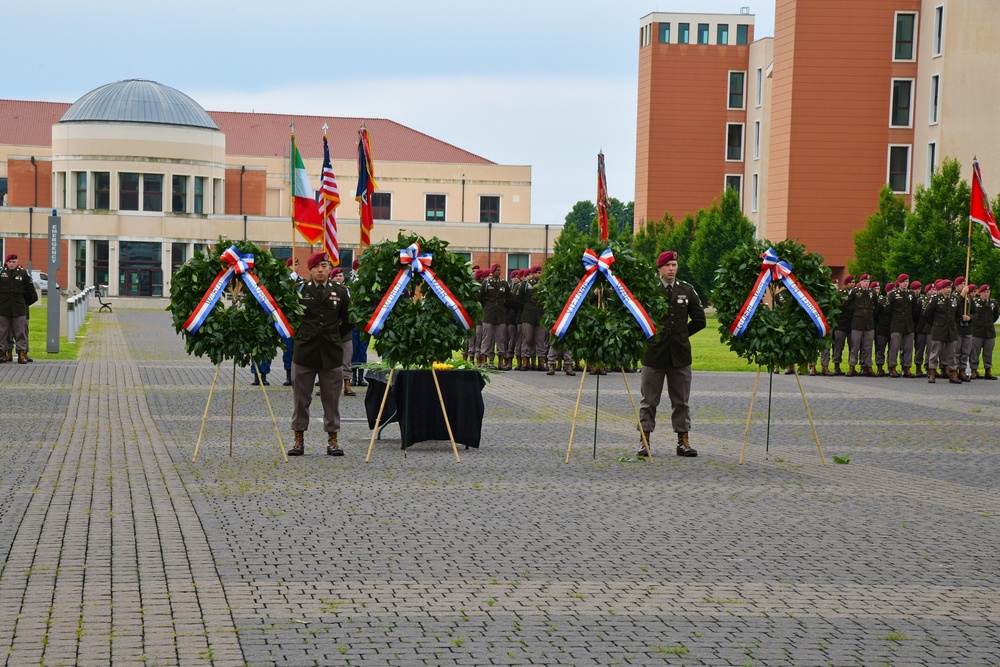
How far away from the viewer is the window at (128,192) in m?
80.5

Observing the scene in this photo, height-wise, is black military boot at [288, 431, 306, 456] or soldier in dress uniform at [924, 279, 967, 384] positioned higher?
soldier in dress uniform at [924, 279, 967, 384]

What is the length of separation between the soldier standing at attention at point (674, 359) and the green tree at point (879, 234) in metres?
37.8

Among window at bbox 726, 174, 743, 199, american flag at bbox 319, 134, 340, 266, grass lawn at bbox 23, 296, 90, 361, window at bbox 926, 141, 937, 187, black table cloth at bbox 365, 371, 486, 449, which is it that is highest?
window at bbox 726, 174, 743, 199

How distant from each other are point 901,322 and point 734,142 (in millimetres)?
57226

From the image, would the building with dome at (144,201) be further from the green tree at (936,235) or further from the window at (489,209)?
the green tree at (936,235)

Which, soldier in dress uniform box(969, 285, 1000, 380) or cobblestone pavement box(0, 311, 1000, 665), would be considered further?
soldier in dress uniform box(969, 285, 1000, 380)

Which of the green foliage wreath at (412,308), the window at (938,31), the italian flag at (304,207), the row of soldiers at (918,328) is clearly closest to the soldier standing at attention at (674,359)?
the green foliage wreath at (412,308)

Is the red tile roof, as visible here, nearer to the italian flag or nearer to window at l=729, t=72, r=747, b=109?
window at l=729, t=72, r=747, b=109

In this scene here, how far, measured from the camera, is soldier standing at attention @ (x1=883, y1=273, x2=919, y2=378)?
90.6ft

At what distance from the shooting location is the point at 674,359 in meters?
14.0

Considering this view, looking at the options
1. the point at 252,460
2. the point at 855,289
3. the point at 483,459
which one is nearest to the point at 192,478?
the point at 252,460

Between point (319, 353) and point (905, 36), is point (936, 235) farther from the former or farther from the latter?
point (319, 353)

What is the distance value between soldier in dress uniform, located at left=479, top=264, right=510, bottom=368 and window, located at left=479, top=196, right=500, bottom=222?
74.0m

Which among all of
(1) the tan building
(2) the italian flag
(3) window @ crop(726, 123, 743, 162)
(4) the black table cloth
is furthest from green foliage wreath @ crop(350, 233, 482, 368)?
(3) window @ crop(726, 123, 743, 162)
